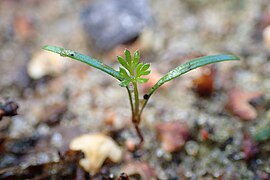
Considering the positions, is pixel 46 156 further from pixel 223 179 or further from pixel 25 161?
pixel 223 179

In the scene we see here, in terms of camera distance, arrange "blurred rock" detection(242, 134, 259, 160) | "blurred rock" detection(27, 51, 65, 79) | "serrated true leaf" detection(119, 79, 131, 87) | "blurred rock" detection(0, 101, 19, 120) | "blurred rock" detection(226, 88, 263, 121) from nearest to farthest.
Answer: "serrated true leaf" detection(119, 79, 131, 87) < "blurred rock" detection(0, 101, 19, 120) < "blurred rock" detection(242, 134, 259, 160) < "blurred rock" detection(226, 88, 263, 121) < "blurred rock" detection(27, 51, 65, 79)

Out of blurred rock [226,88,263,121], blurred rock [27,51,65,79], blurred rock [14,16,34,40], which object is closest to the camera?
blurred rock [226,88,263,121]

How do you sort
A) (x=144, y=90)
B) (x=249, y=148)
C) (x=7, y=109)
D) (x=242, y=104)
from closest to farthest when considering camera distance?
(x=7, y=109) < (x=249, y=148) < (x=242, y=104) < (x=144, y=90)

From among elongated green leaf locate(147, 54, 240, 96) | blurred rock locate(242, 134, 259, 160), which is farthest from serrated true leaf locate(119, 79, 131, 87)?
blurred rock locate(242, 134, 259, 160)

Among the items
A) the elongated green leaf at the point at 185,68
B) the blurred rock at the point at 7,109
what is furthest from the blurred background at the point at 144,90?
the elongated green leaf at the point at 185,68

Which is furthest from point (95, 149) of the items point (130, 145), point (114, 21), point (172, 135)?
point (114, 21)

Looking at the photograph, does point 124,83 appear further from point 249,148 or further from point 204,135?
point 249,148

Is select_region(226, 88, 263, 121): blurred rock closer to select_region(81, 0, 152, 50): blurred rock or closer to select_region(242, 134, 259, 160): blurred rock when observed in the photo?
select_region(242, 134, 259, 160): blurred rock
